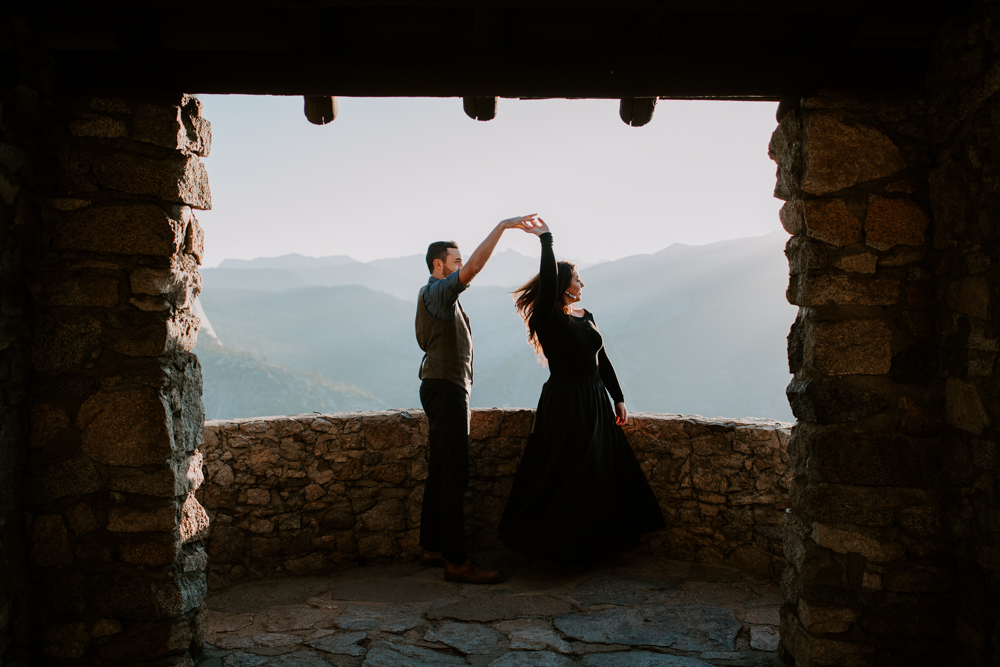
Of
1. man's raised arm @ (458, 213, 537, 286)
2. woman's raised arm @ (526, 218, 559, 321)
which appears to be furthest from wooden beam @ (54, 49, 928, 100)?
woman's raised arm @ (526, 218, 559, 321)

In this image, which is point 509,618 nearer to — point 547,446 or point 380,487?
point 547,446

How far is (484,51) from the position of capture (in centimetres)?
225

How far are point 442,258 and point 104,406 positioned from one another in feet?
5.70

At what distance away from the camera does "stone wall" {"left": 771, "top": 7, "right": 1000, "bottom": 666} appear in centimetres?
211

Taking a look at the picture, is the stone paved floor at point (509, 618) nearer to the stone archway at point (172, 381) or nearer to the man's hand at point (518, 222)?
the stone archway at point (172, 381)

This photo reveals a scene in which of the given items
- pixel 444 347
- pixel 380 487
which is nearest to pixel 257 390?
pixel 380 487

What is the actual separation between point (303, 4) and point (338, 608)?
258 cm

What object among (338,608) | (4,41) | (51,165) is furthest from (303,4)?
(338,608)

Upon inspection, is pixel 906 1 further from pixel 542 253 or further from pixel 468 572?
pixel 468 572

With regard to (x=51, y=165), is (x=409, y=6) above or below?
above

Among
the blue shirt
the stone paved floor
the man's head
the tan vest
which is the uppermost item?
the man's head

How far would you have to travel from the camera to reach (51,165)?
86.4 inches

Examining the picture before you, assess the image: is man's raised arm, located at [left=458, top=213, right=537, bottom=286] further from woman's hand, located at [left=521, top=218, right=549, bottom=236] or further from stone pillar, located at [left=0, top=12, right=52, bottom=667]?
stone pillar, located at [left=0, top=12, right=52, bottom=667]

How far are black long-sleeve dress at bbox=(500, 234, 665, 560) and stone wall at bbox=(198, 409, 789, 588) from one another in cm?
31
